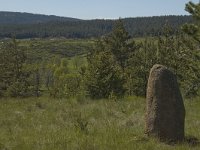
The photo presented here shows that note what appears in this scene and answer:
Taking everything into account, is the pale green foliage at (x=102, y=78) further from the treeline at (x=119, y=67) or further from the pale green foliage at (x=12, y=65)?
the pale green foliage at (x=12, y=65)

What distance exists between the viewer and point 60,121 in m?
14.2

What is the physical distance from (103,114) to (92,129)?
380 cm

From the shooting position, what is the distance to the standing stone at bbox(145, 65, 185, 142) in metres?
11.2

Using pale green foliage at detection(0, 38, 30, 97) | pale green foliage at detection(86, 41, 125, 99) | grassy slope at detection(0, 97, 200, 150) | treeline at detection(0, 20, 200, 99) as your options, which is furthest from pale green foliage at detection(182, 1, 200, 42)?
pale green foliage at detection(0, 38, 30, 97)

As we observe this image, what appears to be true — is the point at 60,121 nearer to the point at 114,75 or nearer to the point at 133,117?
the point at 133,117

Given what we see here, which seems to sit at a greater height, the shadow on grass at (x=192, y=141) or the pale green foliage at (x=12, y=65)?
the shadow on grass at (x=192, y=141)

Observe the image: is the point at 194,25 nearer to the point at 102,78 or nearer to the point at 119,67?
the point at 102,78

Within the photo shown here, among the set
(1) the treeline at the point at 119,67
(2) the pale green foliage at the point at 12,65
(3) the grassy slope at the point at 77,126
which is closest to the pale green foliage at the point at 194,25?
(1) the treeline at the point at 119,67

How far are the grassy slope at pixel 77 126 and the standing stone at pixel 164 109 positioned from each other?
424mm

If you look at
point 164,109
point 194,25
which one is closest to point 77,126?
point 164,109

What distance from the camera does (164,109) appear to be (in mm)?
11219

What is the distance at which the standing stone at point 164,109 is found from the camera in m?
11.2

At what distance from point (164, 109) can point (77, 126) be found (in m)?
2.49

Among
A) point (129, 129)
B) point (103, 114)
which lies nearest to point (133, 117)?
point (103, 114)
